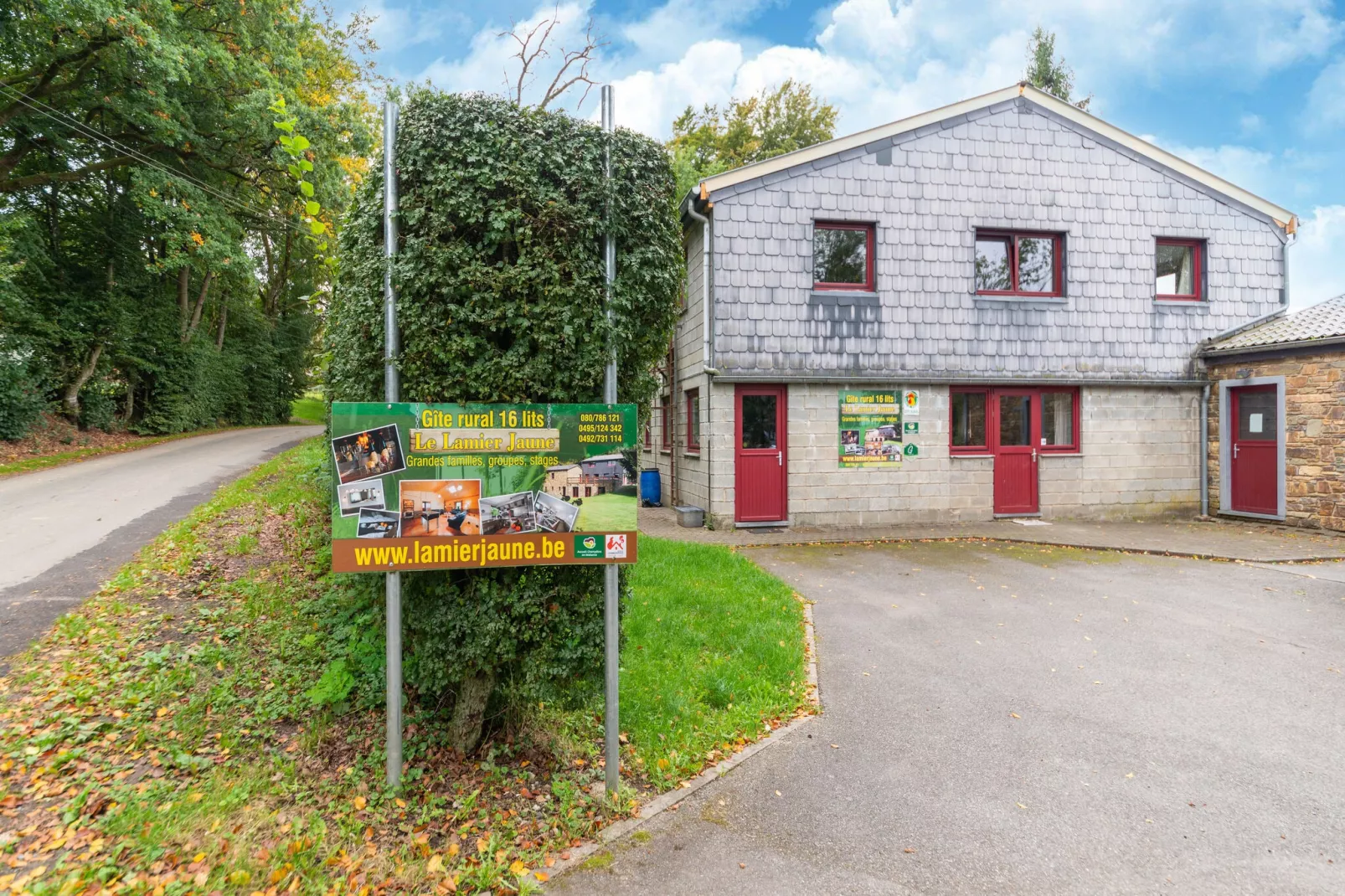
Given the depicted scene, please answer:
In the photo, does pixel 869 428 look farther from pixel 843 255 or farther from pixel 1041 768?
pixel 1041 768

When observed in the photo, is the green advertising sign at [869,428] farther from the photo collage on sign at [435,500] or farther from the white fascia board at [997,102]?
the photo collage on sign at [435,500]

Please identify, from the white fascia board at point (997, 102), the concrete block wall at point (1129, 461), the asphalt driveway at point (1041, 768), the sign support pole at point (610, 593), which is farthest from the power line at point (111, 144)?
the concrete block wall at point (1129, 461)

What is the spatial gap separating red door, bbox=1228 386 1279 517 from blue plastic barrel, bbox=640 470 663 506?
10995mm

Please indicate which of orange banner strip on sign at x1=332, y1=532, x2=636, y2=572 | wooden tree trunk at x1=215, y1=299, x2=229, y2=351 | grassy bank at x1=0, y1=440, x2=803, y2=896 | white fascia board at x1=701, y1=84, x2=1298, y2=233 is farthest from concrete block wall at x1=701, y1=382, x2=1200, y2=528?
wooden tree trunk at x1=215, y1=299, x2=229, y2=351

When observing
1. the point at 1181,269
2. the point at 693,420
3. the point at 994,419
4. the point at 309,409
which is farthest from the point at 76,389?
the point at 1181,269

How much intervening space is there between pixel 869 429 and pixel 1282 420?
721 cm

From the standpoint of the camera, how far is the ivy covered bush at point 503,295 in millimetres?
3238

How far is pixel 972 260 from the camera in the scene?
38.8 feet

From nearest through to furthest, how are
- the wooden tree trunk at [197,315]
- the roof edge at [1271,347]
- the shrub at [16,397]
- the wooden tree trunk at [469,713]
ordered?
the wooden tree trunk at [469,713], the roof edge at [1271,347], the shrub at [16,397], the wooden tree trunk at [197,315]

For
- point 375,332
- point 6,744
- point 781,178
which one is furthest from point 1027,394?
point 6,744

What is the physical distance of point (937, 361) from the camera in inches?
459

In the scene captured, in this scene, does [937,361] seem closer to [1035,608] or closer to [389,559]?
[1035,608]

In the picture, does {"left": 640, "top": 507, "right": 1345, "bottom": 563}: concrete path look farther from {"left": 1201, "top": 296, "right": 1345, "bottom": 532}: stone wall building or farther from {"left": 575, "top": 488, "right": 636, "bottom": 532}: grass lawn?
{"left": 575, "top": 488, "right": 636, "bottom": 532}: grass lawn

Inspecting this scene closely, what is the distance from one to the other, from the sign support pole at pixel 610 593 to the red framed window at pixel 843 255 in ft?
28.3
